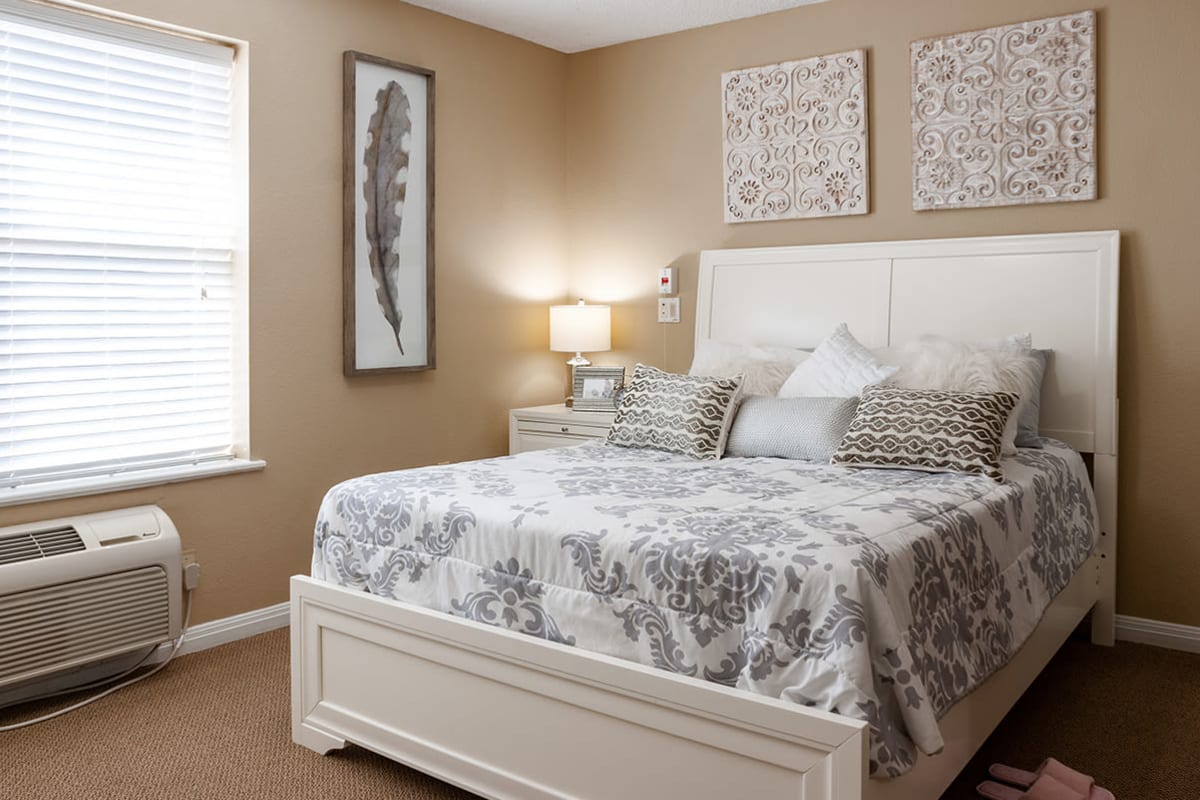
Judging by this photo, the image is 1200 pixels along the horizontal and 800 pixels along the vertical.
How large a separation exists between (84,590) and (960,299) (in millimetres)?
3125

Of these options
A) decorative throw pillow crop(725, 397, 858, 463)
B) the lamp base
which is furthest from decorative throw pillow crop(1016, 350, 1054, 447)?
the lamp base

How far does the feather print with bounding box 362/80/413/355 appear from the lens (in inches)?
153

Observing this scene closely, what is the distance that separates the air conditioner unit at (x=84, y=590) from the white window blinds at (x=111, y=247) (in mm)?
234

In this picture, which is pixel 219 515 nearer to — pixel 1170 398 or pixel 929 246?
pixel 929 246

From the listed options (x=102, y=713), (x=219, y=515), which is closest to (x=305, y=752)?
(x=102, y=713)

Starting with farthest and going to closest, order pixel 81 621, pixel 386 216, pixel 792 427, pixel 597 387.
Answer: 1. pixel 597 387
2. pixel 386 216
3. pixel 792 427
4. pixel 81 621

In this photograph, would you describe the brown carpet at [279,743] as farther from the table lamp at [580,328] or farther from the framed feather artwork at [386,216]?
the table lamp at [580,328]

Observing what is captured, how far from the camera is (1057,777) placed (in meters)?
2.30

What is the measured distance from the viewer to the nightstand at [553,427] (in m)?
4.17

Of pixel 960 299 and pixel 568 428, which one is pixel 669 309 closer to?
pixel 568 428

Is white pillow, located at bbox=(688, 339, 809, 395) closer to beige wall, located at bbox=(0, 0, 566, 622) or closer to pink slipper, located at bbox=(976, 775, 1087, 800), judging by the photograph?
beige wall, located at bbox=(0, 0, 566, 622)

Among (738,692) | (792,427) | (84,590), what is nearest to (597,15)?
(792,427)

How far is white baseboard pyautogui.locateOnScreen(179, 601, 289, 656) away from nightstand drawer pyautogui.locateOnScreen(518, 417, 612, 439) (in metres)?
1.31

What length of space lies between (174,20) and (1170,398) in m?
3.59
